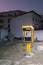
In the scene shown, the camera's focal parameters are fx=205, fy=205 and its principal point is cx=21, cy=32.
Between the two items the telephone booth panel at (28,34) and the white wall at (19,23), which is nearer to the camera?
the telephone booth panel at (28,34)

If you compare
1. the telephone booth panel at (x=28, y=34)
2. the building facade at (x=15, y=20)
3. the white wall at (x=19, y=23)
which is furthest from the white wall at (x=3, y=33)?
the telephone booth panel at (x=28, y=34)

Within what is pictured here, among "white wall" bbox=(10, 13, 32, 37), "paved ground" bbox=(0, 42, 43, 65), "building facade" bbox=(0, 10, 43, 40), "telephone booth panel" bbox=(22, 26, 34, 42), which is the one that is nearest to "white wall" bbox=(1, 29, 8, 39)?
"building facade" bbox=(0, 10, 43, 40)

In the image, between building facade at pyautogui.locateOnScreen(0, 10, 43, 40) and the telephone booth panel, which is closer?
the telephone booth panel

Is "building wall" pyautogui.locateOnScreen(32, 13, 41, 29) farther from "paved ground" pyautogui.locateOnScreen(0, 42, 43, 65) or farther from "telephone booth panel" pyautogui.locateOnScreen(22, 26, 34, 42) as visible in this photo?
"telephone booth panel" pyautogui.locateOnScreen(22, 26, 34, 42)

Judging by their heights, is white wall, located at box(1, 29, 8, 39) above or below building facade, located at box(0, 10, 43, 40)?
below

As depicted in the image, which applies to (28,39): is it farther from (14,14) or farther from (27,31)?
(14,14)

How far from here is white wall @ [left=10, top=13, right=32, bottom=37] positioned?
2489 centimetres

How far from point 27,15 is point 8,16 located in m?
2.60

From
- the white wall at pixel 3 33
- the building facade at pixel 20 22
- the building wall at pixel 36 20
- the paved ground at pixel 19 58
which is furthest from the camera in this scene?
the building wall at pixel 36 20

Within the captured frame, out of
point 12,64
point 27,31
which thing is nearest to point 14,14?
point 27,31

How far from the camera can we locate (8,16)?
25922 millimetres

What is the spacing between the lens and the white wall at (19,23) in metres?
24.9

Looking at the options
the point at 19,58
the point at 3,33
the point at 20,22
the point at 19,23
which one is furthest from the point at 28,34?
the point at 19,23

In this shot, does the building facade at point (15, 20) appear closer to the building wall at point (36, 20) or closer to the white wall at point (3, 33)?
the building wall at point (36, 20)
